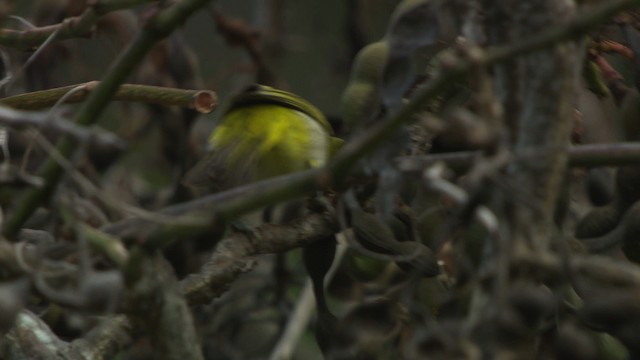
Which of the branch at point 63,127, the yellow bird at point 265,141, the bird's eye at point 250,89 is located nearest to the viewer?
the branch at point 63,127

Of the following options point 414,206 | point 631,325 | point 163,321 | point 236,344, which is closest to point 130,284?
point 163,321

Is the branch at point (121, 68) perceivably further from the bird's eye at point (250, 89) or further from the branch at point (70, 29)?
the bird's eye at point (250, 89)

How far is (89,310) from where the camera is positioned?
0.69 meters

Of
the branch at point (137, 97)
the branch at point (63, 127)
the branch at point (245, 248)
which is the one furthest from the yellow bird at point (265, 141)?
the branch at point (63, 127)

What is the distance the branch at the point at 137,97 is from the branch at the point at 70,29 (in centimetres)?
7

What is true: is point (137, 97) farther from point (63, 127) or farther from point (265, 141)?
point (265, 141)

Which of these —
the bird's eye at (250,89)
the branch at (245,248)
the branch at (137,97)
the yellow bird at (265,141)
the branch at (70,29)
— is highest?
the branch at (70,29)

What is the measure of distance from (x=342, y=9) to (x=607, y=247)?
1.88m

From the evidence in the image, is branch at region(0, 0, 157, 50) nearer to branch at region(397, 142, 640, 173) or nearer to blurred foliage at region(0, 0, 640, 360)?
blurred foliage at region(0, 0, 640, 360)

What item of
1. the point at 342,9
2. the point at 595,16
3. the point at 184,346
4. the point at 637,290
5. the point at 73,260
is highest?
the point at 595,16

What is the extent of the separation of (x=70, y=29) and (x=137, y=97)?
13cm

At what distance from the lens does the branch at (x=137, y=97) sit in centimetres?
110

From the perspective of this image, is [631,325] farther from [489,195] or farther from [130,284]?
[130,284]

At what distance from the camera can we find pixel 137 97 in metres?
1.13
